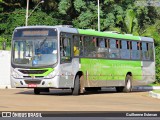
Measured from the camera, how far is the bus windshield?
83.0ft

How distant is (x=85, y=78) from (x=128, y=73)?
537cm

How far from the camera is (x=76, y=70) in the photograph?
26.5 meters

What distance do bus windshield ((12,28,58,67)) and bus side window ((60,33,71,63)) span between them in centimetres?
37

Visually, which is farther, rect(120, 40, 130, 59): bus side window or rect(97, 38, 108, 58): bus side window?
rect(120, 40, 130, 59): bus side window

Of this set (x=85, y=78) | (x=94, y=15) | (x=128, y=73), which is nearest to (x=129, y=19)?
(x=94, y=15)

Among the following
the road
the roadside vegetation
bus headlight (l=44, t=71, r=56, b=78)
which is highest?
the roadside vegetation

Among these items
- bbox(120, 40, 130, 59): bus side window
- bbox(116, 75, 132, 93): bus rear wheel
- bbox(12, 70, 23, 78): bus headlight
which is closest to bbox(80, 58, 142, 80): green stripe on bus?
bbox(120, 40, 130, 59): bus side window

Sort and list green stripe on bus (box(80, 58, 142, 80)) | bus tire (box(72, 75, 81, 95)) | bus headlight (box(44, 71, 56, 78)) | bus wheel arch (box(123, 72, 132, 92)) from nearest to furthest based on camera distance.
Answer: bus headlight (box(44, 71, 56, 78)), bus tire (box(72, 75, 81, 95)), green stripe on bus (box(80, 58, 142, 80)), bus wheel arch (box(123, 72, 132, 92))

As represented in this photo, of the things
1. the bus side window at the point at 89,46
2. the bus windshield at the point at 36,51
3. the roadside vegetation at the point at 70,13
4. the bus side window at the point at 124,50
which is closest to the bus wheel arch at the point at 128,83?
the bus side window at the point at 124,50

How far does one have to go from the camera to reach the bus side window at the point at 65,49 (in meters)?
25.5

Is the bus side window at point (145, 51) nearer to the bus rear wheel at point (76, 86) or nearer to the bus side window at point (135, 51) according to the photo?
the bus side window at point (135, 51)

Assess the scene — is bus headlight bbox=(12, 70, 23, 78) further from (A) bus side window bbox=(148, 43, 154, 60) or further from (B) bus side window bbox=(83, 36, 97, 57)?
(A) bus side window bbox=(148, 43, 154, 60)

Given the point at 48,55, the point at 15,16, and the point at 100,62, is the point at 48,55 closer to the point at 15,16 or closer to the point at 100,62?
the point at 100,62

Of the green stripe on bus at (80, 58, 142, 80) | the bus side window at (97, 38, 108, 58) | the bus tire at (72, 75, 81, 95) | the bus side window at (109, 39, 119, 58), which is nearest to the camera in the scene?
the bus tire at (72, 75, 81, 95)
